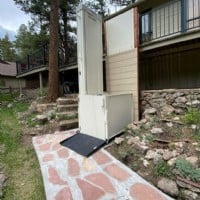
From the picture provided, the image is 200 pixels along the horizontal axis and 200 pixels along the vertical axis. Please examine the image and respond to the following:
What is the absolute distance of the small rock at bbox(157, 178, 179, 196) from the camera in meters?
2.74

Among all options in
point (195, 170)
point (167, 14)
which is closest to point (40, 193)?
point (195, 170)

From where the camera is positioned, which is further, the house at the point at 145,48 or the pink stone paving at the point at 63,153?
the house at the point at 145,48

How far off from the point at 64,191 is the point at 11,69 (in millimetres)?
21115

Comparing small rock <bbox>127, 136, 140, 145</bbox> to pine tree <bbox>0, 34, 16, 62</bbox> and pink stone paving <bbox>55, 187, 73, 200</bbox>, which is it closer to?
pink stone paving <bbox>55, 187, 73, 200</bbox>

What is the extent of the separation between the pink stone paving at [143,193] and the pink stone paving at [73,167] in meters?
1.04

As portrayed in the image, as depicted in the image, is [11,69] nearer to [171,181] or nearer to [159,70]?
[159,70]

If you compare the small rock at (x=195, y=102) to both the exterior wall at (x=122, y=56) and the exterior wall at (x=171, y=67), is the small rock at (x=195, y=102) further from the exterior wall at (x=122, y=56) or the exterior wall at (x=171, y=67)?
→ the exterior wall at (x=171, y=67)

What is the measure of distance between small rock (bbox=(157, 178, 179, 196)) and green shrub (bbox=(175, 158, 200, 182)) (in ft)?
0.63

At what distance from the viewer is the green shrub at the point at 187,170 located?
107 inches

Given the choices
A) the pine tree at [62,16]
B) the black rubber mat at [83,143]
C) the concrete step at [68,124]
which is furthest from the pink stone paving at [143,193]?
the pine tree at [62,16]

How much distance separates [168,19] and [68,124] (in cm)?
480

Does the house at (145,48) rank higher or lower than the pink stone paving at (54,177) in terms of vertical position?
Result: higher

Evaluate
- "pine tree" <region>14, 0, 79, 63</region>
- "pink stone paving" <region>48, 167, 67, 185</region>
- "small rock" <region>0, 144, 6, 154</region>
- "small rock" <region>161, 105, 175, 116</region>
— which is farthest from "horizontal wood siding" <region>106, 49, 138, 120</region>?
"pine tree" <region>14, 0, 79, 63</region>

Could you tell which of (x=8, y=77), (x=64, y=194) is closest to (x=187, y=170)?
(x=64, y=194)
